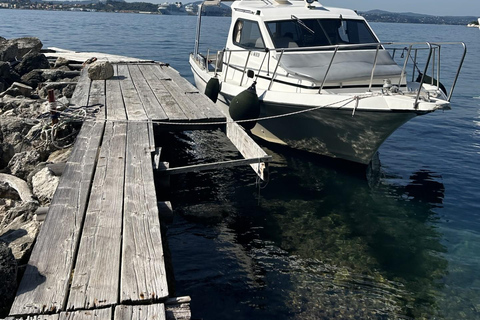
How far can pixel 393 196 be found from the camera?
322 inches

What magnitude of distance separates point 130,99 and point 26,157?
227 cm

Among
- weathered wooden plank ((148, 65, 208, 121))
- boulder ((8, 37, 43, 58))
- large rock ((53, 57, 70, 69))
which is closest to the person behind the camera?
weathered wooden plank ((148, 65, 208, 121))

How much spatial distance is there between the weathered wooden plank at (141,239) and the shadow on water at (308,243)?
1.34m

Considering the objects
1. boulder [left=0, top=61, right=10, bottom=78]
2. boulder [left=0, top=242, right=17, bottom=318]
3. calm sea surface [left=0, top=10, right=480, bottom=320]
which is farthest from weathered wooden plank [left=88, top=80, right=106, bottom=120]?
boulder [left=0, top=242, right=17, bottom=318]

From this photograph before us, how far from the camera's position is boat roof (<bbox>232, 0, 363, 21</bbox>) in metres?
9.88

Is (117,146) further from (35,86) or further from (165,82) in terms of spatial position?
(35,86)

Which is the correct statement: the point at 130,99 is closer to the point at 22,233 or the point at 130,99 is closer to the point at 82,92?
the point at 82,92

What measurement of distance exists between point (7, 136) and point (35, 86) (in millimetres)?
4444

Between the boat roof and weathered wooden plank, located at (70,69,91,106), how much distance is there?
413 cm

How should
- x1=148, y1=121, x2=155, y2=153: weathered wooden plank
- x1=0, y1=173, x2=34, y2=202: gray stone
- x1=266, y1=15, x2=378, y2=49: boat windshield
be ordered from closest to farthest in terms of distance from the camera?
x1=0, y1=173, x2=34, y2=202: gray stone
x1=148, y1=121, x2=155, y2=153: weathered wooden plank
x1=266, y1=15, x2=378, y2=49: boat windshield

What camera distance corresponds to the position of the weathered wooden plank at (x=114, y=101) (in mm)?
7298

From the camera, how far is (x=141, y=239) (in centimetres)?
382

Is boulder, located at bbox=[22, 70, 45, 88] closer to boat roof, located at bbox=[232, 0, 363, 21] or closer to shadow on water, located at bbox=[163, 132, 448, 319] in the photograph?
shadow on water, located at bbox=[163, 132, 448, 319]

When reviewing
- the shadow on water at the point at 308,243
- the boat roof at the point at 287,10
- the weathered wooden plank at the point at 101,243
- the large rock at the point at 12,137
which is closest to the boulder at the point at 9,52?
the large rock at the point at 12,137
